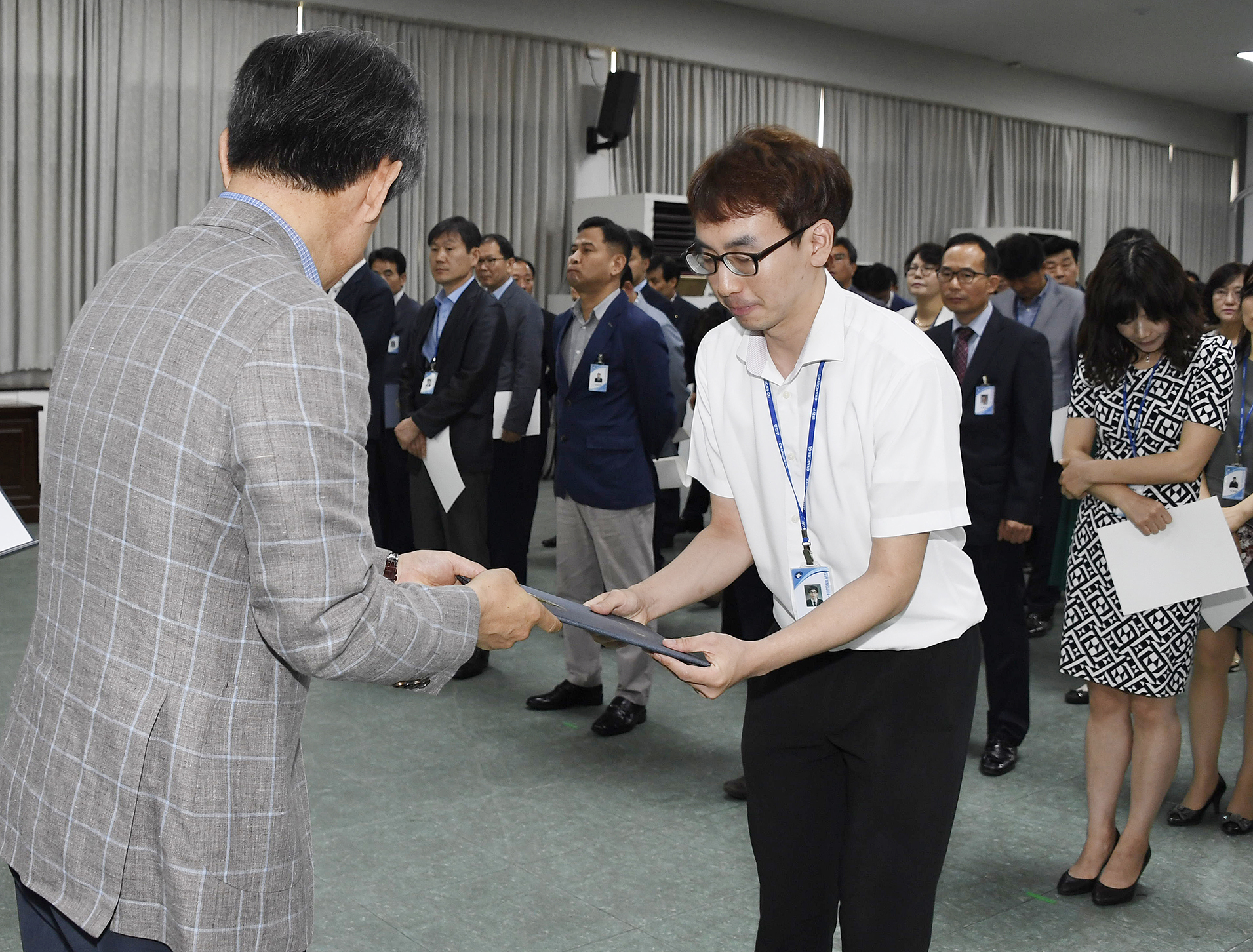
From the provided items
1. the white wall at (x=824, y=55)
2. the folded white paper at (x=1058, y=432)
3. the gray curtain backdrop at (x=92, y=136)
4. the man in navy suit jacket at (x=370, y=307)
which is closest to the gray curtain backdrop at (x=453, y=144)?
the gray curtain backdrop at (x=92, y=136)

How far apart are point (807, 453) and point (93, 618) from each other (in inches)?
35.3

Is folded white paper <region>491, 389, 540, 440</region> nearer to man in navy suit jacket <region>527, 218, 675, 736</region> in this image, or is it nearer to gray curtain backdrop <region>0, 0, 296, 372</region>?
man in navy suit jacket <region>527, 218, 675, 736</region>

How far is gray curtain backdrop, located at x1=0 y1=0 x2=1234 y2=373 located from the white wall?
122 millimetres

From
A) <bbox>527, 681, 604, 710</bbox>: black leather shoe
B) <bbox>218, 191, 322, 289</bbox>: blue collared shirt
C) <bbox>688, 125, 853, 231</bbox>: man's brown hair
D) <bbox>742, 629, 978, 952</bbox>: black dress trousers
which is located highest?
<bbox>688, 125, 853, 231</bbox>: man's brown hair

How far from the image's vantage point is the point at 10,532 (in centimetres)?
200

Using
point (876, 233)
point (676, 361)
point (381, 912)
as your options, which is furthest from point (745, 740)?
point (876, 233)

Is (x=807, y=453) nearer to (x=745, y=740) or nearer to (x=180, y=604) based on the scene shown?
(x=745, y=740)

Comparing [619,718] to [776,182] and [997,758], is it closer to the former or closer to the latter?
[997,758]

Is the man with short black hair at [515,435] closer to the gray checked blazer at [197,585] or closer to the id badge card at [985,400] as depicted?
the id badge card at [985,400]

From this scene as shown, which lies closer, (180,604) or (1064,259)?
(180,604)

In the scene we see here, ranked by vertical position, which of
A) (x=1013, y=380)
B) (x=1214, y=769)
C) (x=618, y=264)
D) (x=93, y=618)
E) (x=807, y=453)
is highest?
(x=618, y=264)

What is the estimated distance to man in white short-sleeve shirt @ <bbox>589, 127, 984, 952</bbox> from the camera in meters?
1.52

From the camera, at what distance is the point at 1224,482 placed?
300 centimetres

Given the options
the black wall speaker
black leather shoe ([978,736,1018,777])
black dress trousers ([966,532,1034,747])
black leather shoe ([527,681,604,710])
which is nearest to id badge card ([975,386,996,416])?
black dress trousers ([966,532,1034,747])
